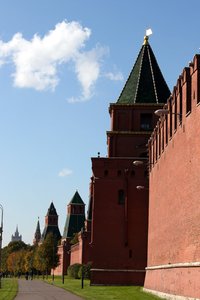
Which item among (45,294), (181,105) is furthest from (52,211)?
(181,105)

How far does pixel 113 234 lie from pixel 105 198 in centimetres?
301

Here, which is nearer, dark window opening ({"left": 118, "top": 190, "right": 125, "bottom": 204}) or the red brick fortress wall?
the red brick fortress wall

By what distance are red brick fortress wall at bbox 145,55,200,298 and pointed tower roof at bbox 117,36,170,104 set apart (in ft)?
46.4

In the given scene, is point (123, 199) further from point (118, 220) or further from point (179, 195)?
point (179, 195)

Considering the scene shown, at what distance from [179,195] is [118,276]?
65.1ft

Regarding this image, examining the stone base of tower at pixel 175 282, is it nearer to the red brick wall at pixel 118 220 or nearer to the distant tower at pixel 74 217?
the red brick wall at pixel 118 220

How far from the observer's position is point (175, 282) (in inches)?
1056

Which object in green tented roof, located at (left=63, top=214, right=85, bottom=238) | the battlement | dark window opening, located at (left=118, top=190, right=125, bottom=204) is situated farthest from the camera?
green tented roof, located at (left=63, top=214, right=85, bottom=238)

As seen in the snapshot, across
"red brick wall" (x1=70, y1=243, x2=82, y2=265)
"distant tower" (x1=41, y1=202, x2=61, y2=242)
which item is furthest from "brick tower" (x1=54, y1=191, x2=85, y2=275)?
"distant tower" (x1=41, y1=202, x2=61, y2=242)

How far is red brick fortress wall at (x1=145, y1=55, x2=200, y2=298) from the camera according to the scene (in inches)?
934

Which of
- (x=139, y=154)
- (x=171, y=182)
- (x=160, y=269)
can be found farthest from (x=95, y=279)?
(x=171, y=182)

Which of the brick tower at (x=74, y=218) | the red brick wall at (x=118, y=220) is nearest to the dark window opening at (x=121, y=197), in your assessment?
the red brick wall at (x=118, y=220)

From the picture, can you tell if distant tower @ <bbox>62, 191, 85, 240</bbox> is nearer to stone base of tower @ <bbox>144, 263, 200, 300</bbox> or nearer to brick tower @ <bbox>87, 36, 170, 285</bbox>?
brick tower @ <bbox>87, 36, 170, 285</bbox>

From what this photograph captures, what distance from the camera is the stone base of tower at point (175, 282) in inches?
903
